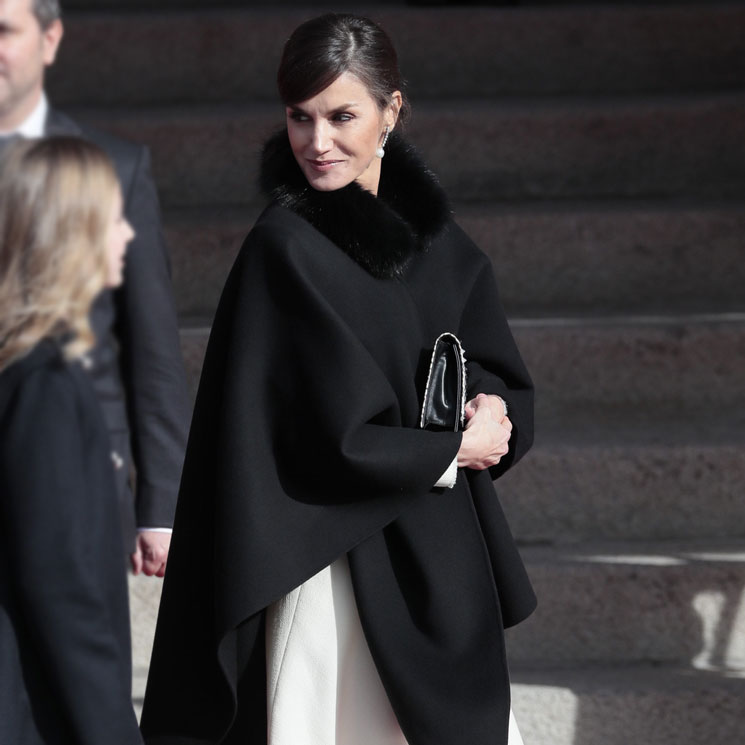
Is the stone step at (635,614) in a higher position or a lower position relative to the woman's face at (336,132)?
lower

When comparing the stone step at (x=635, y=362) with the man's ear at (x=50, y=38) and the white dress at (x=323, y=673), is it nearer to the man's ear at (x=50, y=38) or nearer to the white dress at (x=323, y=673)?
the white dress at (x=323, y=673)

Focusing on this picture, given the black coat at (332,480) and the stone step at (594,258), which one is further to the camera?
the stone step at (594,258)

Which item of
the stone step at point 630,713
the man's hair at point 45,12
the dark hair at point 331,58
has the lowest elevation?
the stone step at point 630,713

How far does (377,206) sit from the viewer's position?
2.44m

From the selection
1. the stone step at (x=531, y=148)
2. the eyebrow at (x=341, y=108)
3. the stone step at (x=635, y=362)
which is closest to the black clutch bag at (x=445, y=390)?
the eyebrow at (x=341, y=108)

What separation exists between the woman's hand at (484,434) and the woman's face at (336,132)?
0.47 meters

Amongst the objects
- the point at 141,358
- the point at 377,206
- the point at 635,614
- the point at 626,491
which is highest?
the point at 377,206

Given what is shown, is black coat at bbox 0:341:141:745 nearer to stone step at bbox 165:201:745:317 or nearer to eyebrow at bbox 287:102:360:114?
eyebrow at bbox 287:102:360:114

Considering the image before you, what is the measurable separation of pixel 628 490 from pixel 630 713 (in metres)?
0.66

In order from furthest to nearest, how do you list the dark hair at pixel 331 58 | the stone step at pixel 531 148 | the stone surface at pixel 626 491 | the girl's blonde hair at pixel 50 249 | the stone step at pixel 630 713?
the stone step at pixel 531 148, the stone surface at pixel 626 491, the stone step at pixel 630 713, the dark hair at pixel 331 58, the girl's blonde hair at pixel 50 249

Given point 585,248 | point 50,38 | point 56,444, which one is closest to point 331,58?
point 50,38

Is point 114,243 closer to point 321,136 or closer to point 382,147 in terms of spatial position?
point 321,136

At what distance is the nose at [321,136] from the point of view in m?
2.35

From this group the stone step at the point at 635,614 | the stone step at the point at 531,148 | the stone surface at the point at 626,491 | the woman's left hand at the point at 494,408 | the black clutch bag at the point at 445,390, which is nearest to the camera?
the black clutch bag at the point at 445,390
